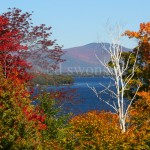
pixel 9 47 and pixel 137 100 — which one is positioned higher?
pixel 9 47

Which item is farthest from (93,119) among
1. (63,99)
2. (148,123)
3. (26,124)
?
(148,123)

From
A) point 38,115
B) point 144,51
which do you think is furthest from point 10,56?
point 144,51

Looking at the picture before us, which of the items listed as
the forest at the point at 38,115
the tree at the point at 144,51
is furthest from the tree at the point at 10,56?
the tree at the point at 144,51

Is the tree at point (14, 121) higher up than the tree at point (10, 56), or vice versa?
the tree at point (10, 56)

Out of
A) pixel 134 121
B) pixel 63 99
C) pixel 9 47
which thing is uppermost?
pixel 9 47

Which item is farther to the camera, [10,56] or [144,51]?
[144,51]

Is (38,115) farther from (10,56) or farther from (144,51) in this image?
(144,51)

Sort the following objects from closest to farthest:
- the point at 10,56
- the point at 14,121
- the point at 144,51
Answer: the point at 14,121 → the point at 10,56 → the point at 144,51

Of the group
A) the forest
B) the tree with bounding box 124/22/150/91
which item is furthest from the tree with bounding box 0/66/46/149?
the tree with bounding box 124/22/150/91

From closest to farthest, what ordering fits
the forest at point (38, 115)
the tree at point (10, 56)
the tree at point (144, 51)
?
1. the forest at point (38, 115)
2. the tree at point (10, 56)
3. the tree at point (144, 51)

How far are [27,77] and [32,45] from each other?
322 cm

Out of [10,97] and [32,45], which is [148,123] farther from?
[10,97]

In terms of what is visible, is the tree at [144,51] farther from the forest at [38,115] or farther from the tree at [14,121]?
the tree at [14,121]

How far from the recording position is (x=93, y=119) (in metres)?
16.0
